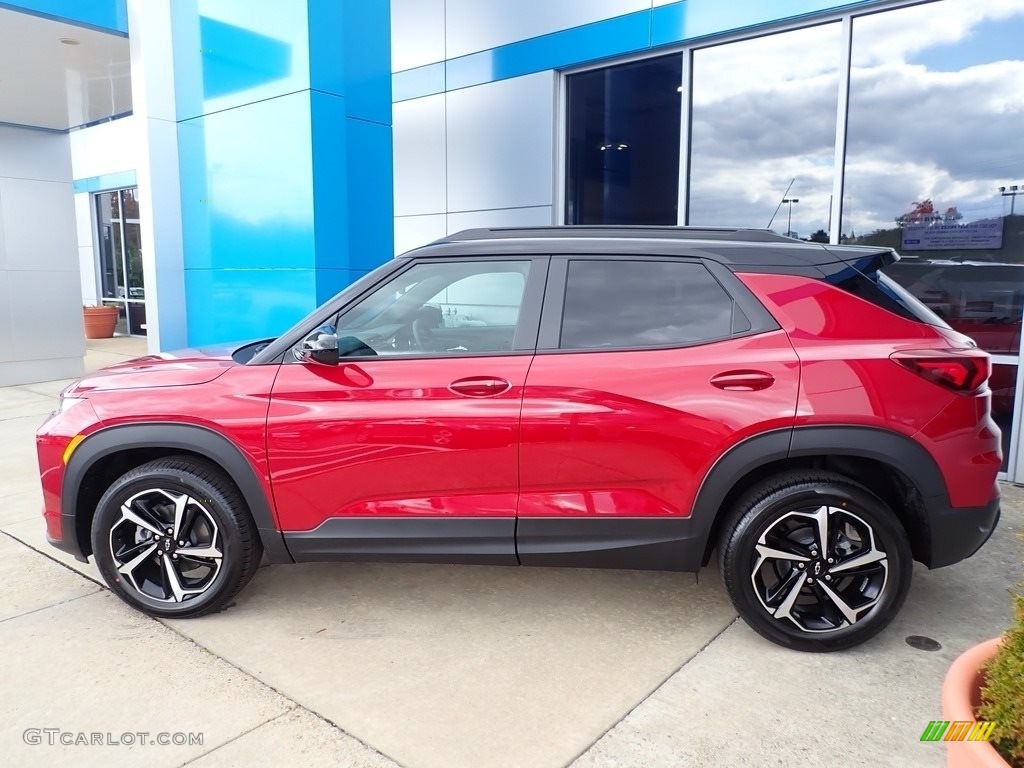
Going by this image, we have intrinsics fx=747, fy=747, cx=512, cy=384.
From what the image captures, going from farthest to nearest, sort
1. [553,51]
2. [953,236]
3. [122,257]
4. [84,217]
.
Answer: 1. [84,217]
2. [122,257]
3. [553,51]
4. [953,236]

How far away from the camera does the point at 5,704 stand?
277cm

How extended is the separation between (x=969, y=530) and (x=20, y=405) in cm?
938

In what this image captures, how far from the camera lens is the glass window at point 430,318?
3.21 m

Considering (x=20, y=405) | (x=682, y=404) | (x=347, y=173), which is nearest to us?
(x=682, y=404)

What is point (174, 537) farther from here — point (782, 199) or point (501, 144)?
point (501, 144)

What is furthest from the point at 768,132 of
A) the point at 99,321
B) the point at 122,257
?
the point at 122,257

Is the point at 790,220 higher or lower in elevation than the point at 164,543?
higher

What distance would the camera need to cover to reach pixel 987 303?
5449mm

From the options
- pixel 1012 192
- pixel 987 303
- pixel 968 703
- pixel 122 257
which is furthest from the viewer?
pixel 122 257

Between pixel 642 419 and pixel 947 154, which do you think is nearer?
pixel 642 419

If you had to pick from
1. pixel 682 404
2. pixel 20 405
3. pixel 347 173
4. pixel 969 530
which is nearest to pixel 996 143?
pixel 969 530

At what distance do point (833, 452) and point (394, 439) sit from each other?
1.75 meters

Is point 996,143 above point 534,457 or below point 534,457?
above

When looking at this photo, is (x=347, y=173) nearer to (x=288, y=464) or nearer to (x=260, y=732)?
(x=288, y=464)
